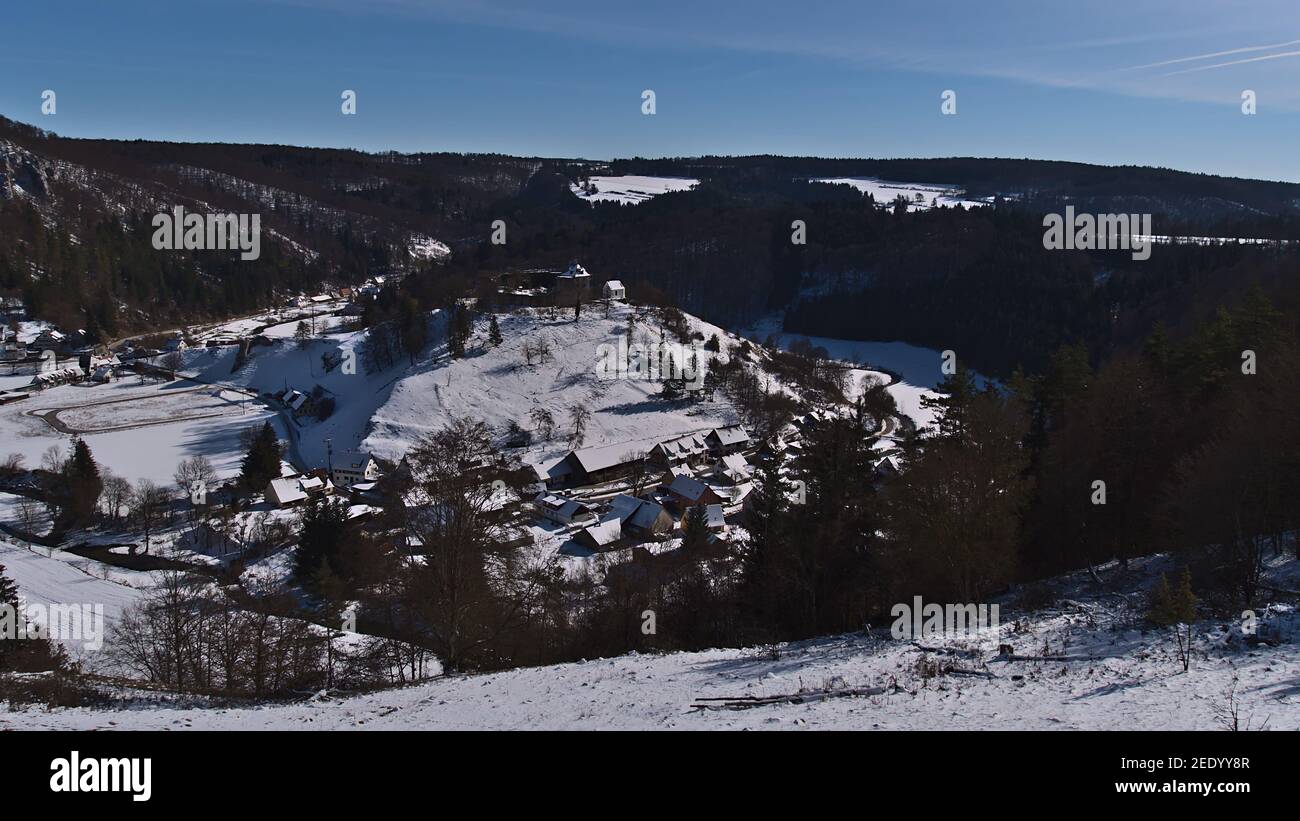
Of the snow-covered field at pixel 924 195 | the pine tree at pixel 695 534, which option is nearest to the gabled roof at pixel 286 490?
the pine tree at pixel 695 534

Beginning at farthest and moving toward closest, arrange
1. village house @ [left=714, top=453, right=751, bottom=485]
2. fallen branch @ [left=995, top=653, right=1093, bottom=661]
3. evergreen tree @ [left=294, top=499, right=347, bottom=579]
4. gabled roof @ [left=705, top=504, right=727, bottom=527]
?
village house @ [left=714, top=453, right=751, bottom=485]
gabled roof @ [left=705, top=504, right=727, bottom=527]
evergreen tree @ [left=294, top=499, right=347, bottom=579]
fallen branch @ [left=995, top=653, right=1093, bottom=661]

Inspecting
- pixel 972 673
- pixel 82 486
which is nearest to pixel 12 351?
pixel 82 486

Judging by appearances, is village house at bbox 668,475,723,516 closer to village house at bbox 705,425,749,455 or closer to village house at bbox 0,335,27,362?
village house at bbox 705,425,749,455

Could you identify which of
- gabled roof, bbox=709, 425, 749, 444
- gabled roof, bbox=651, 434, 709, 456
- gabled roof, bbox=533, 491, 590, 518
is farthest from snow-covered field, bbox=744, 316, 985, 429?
gabled roof, bbox=533, 491, 590, 518

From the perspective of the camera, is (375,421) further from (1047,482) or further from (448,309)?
(1047,482)

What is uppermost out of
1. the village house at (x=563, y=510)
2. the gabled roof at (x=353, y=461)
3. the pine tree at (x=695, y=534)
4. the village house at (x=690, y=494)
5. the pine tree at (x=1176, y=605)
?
the pine tree at (x=1176, y=605)

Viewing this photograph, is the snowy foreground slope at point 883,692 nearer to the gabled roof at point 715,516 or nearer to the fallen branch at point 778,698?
the fallen branch at point 778,698

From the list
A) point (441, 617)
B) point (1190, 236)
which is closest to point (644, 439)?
point (441, 617)

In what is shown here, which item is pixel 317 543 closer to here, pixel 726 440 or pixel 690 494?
pixel 690 494
